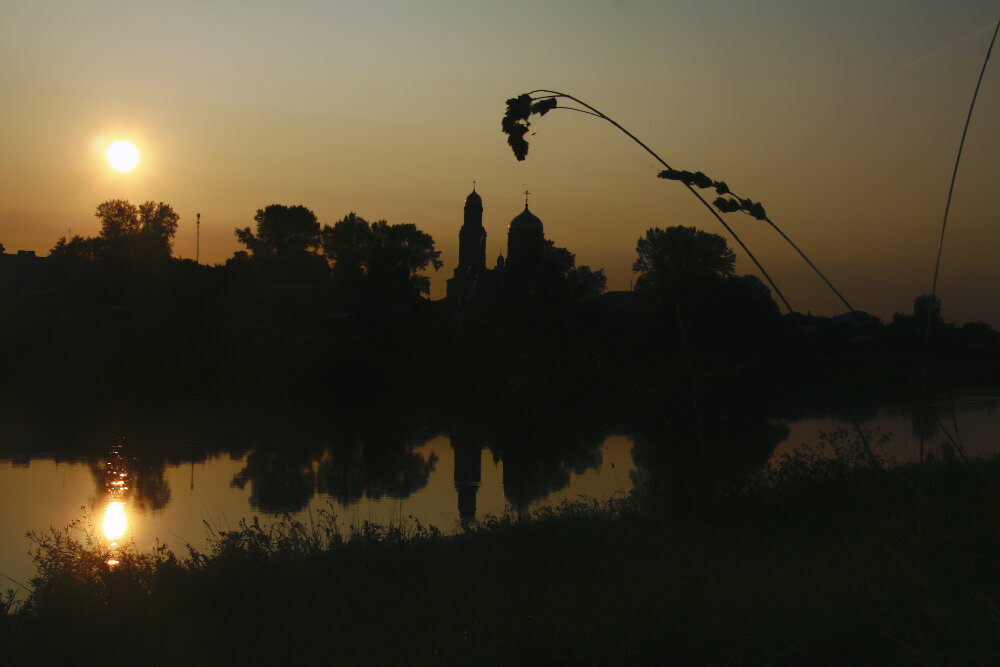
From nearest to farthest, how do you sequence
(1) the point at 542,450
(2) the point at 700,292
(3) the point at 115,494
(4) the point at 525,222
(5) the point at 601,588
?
(5) the point at 601,588, (3) the point at 115,494, (1) the point at 542,450, (2) the point at 700,292, (4) the point at 525,222

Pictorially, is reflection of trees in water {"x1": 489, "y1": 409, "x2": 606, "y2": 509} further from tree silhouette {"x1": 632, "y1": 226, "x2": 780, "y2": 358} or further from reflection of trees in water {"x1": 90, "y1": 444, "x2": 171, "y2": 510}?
reflection of trees in water {"x1": 90, "y1": 444, "x2": 171, "y2": 510}

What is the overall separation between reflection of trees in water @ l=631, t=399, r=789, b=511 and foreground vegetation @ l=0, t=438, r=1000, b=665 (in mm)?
130

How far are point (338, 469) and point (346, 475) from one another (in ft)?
3.60

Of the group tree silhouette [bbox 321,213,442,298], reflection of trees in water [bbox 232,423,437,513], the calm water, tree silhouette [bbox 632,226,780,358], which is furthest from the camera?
tree silhouette [bbox 321,213,442,298]

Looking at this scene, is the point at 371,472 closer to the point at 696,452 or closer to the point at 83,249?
the point at 696,452

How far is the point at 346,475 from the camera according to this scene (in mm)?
21531

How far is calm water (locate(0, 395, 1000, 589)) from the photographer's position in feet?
50.2

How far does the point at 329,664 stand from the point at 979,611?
4.09 meters

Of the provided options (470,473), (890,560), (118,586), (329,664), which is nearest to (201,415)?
(470,473)

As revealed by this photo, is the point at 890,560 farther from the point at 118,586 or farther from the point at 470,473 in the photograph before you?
the point at 470,473

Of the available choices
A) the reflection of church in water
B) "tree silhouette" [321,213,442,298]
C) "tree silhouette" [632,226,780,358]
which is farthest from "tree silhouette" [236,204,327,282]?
"tree silhouette" [632,226,780,358]

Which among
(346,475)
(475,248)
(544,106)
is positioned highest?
(475,248)

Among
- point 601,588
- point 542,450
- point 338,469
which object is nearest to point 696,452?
point 542,450

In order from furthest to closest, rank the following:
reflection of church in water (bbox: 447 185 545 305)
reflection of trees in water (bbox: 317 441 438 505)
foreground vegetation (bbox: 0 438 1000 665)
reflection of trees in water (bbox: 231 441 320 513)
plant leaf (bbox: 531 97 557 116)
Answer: reflection of church in water (bbox: 447 185 545 305), reflection of trees in water (bbox: 317 441 438 505), reflection of trees in water (bbox: 231 441 320 513), foreground vegetation (bbox: 0 438 1000 665), plant leaf (bbox: 531 97 557 116)
